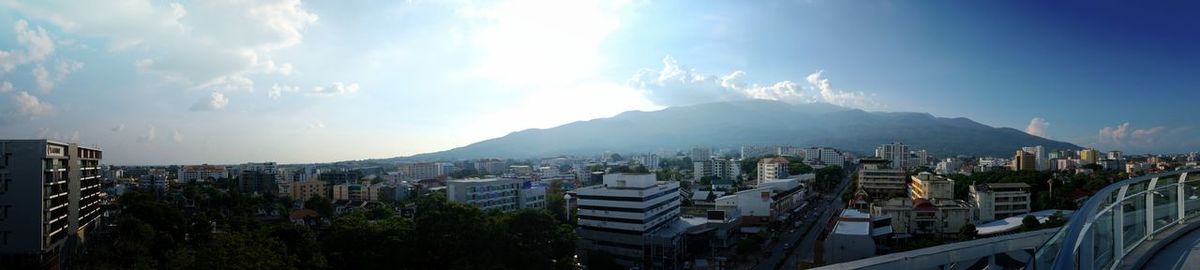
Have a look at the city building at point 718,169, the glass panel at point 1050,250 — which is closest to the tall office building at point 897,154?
the city building at point 718,169

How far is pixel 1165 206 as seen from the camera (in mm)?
3051

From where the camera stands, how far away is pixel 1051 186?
2261 centimetres

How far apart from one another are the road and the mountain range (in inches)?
3605

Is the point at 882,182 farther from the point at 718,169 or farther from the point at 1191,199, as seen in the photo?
the point at 1191,199

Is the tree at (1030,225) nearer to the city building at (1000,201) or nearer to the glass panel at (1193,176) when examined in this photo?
the city building at (1000,201)

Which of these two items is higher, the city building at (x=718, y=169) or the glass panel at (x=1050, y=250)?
the glass panel at (x=1050, y=250)

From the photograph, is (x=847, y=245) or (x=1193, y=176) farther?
(x=847, y=245)

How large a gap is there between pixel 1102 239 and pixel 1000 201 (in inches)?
801

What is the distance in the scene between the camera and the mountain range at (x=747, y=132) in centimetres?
12150

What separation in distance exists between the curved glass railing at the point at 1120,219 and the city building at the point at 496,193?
22.2 meters

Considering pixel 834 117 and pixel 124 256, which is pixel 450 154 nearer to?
pixel 834 117

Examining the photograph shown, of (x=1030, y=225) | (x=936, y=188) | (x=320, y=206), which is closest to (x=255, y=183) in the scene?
(x=320, y=206)

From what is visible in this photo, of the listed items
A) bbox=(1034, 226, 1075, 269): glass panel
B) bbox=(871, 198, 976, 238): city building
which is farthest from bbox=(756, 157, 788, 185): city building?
bbox=(1034, 226, 1075, 269): glass panel

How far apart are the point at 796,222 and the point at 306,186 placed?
26646mm
